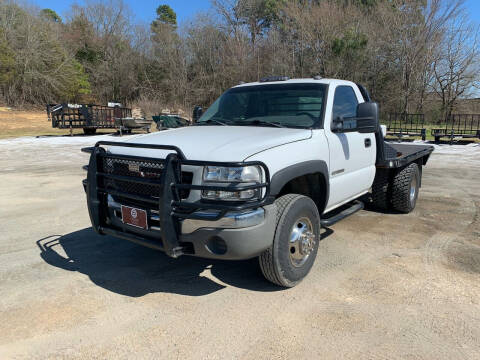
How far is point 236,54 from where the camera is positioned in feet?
113

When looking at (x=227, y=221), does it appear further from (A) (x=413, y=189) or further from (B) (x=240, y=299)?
(A) (x=413, y=189)

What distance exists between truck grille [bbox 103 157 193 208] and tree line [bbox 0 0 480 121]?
27748 millimetres

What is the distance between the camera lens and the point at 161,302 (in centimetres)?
312

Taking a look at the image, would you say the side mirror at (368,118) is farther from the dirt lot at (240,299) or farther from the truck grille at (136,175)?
the truck grille at (136,175)

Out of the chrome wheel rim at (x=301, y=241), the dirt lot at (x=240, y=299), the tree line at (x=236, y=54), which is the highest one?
the tree line at (x=236, y=54)

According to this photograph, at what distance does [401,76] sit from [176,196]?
3167 cm

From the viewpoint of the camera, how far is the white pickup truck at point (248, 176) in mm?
2756

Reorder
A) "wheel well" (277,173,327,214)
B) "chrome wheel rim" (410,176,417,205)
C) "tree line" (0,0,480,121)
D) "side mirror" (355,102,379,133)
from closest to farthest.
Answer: "wheel well" (277,173,327,214)
"side mirror" (355,102,379,133)
"chrome wheel rim" (410,176,417,205)
"tree line" (0,0,480,121)

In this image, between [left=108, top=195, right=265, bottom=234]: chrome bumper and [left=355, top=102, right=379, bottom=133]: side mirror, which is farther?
[left=355, top=102, right=379, bottom=133]: side mirror

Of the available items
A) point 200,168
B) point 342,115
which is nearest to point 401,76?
point 342,115

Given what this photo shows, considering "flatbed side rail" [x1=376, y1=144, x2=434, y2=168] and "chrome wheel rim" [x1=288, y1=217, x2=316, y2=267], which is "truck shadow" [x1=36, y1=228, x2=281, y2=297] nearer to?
Answer: "chrome wheel rim" [x1=288, y1=217, x2=316, y2=267]

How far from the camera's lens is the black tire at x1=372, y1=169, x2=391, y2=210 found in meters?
5.39

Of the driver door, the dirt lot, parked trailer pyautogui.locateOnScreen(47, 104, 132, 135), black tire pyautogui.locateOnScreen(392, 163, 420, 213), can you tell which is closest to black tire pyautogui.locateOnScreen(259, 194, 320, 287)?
the dirt lot

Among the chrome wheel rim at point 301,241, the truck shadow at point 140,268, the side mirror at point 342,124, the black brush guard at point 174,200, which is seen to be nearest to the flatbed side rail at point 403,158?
the side mirror at point 342,124
